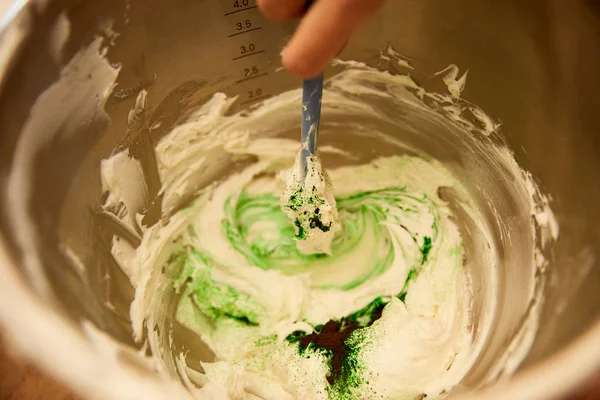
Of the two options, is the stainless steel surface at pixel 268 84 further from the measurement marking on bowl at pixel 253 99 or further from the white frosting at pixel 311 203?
the white frosting at pixel 311 203

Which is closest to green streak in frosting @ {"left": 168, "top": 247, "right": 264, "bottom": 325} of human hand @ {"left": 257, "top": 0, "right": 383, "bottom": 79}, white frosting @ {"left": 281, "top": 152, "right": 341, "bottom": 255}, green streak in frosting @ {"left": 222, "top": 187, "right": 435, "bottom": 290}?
green streak in frosting @ {"left": 222, "top": 187, "right": 435, "bottom": 290}

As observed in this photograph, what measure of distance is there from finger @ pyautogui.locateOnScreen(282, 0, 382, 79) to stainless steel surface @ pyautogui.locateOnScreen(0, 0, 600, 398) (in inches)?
17.1

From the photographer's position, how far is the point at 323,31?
59 cm

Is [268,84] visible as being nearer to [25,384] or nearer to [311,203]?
[311,203]

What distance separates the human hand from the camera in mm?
574

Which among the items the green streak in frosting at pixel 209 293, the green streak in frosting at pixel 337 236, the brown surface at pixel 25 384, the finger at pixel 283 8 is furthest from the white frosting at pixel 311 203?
the brown surface at pixel 25 384

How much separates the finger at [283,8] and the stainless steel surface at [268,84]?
1.16ft

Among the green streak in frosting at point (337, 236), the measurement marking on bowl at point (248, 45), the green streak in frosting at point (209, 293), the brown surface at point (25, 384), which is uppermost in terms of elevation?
the measurement marking on bowl at point (248, 45)

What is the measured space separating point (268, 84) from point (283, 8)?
0.51 meters

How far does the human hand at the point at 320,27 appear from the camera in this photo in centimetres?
57

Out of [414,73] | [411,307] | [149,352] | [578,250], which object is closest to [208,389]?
[149,352]

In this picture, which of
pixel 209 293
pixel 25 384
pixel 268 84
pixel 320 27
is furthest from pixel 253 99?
pixel 25 384

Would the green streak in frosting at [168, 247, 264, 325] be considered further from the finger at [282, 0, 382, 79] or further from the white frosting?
the finger at [282, 0, 382, 79]

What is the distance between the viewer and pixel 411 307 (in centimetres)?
106
